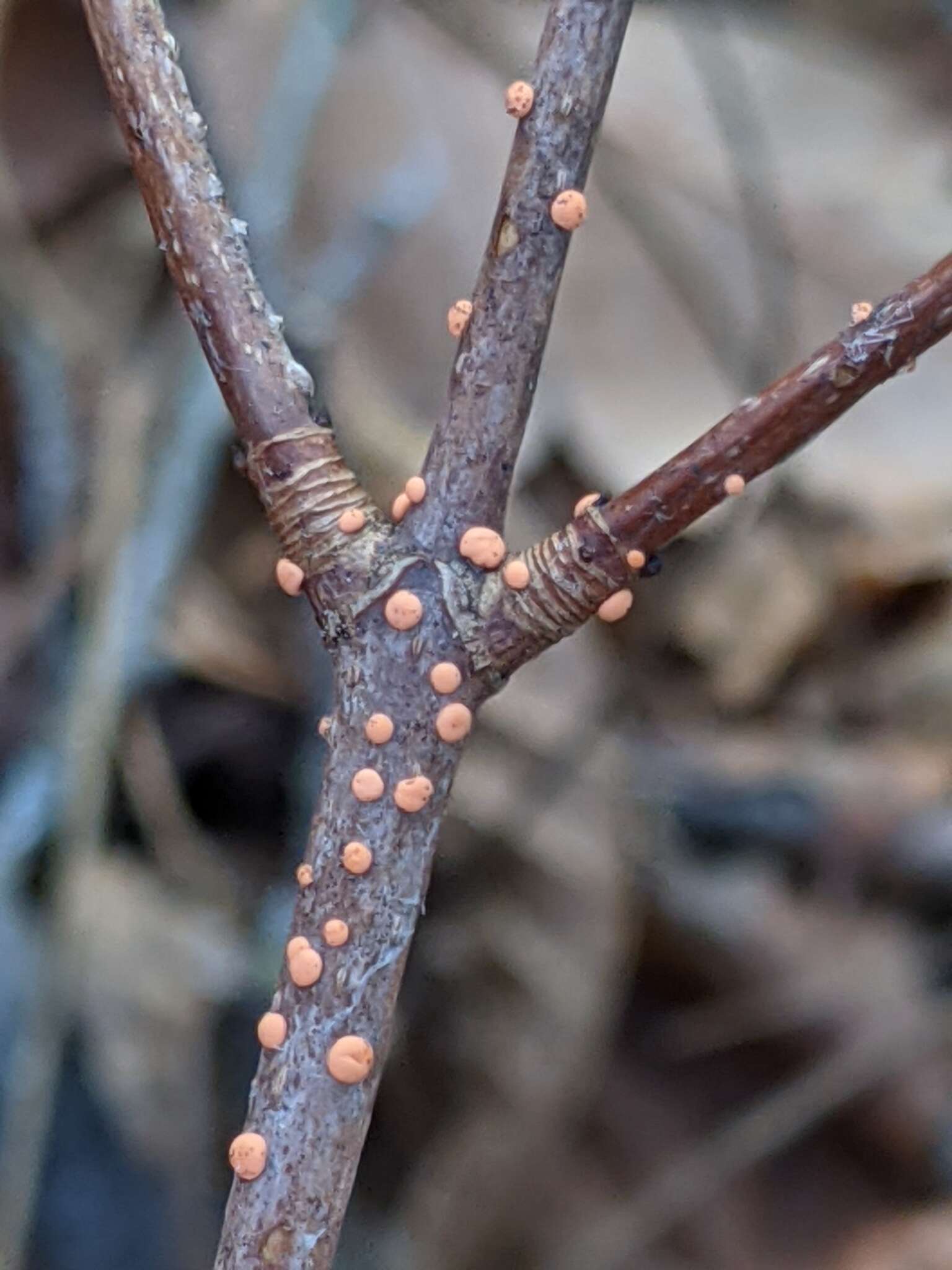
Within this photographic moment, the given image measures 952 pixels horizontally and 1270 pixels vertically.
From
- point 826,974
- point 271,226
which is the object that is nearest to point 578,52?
point 271,226

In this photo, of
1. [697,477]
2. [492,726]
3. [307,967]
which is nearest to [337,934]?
[307,967]

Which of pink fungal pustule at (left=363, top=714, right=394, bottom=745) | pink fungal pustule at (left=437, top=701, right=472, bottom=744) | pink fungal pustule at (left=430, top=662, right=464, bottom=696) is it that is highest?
pink fungal pustule at (left=430, top=662, right=464, bottom=696)

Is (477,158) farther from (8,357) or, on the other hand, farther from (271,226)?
(8,357)

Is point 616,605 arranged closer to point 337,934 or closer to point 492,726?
point 337,934

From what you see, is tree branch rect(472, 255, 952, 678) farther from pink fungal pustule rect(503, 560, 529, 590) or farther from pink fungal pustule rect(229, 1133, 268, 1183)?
pink fungal pustule rect(229, 1133, 268, 1183)

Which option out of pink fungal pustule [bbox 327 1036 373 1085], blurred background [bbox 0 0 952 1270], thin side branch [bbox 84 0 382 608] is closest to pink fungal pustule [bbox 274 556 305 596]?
thin side branch [bbox 84 0 382 608]

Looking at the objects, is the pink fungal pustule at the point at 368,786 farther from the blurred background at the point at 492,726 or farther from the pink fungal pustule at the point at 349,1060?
the blurred background at the point at 492,726

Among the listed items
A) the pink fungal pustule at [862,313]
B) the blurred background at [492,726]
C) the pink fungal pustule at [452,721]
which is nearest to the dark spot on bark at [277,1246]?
the pink fungal pustule at [452,721]
